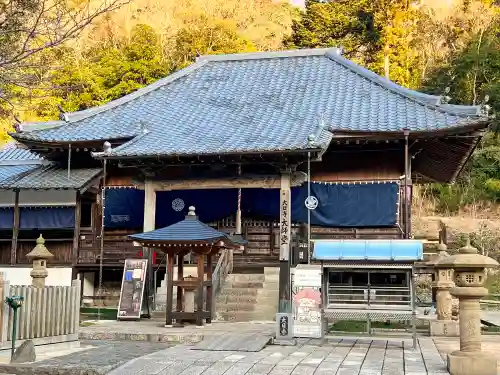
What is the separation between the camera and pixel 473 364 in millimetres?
7742

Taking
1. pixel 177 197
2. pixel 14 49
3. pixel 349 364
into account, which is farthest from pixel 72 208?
pixel 349 364

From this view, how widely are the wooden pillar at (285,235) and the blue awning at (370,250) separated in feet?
13.8

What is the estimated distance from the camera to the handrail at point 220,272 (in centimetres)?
1520

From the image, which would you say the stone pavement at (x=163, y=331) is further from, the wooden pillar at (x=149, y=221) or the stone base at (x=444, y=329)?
the stone base at (x=444, y=329)

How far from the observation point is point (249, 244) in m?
18.1

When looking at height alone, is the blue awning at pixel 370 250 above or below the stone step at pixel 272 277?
above

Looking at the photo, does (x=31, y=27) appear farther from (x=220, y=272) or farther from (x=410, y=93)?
(x=410, y=93)

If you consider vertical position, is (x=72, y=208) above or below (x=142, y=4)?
below

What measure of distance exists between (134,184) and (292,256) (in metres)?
5.51

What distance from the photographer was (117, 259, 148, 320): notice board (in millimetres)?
15078

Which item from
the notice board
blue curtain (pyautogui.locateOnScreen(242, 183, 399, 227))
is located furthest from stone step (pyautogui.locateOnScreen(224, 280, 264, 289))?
blue curtain (pyautogui.locateOnScreen(242, 183, 399, 227))

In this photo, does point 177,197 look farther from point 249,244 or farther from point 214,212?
point 249,244

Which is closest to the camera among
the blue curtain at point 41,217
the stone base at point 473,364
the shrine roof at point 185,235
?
the stone base at point 473,364

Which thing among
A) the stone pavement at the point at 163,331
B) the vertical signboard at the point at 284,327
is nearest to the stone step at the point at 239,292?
the stone pavement at the point at 163,331
